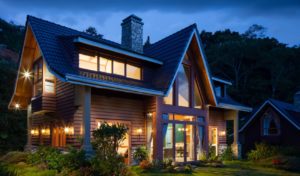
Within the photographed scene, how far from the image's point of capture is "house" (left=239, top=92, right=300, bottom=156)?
20609 millimetres

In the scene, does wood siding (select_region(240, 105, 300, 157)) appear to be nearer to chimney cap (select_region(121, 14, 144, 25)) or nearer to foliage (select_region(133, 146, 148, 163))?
foliage (select_region(133, 146, 148, 163))

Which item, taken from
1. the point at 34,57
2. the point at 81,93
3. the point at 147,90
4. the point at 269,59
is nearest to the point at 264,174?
the point at 147,90

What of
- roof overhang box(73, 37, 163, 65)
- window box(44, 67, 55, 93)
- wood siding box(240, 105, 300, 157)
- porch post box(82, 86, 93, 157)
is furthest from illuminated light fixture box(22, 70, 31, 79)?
wood siding box(240, 105, 300, 157)

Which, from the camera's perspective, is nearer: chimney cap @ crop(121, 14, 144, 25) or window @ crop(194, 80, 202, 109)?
chimney cap @ crop(121, 14, 144, 25)

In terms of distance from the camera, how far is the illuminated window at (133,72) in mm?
15883

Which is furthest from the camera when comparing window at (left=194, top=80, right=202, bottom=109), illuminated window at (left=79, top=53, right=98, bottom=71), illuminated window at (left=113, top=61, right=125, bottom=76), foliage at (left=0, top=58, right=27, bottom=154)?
foliage at (left=0, top=58, right=27, bottom=154)

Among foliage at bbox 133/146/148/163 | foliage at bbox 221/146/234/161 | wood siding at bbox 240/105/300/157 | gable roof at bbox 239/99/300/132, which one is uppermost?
gable roof at bbox 239/99/300/132

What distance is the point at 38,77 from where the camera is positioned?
54.2ft

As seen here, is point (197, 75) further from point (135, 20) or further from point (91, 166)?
point (91, 166)

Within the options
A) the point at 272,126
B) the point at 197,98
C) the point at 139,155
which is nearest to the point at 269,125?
the point at 272,126

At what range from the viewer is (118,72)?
15.5 meters

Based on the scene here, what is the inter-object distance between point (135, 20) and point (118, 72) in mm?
4091

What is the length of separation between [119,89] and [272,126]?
13203 millimetres

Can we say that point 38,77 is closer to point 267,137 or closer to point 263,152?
point 263,152
